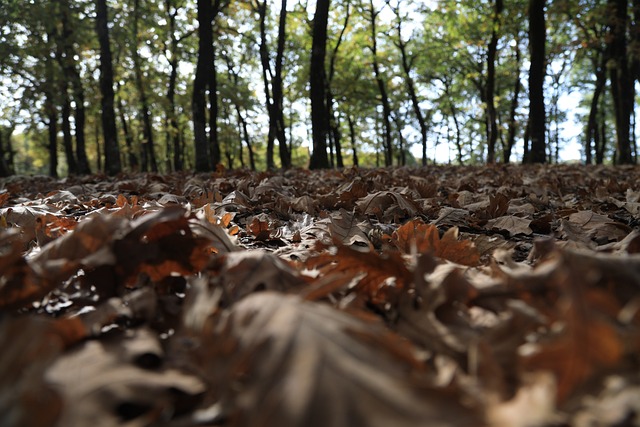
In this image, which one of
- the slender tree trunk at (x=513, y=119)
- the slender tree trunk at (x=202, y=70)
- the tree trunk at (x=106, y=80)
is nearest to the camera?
A: the slender tree trunk at (x=202, y=70)

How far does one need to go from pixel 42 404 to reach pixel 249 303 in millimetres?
305

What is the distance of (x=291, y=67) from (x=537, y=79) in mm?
22662

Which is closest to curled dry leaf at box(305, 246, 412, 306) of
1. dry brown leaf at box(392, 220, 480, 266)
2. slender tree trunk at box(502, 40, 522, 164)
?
dry brown leaf at box(392, 220, 480, 266)

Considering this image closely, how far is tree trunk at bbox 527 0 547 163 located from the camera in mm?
10953

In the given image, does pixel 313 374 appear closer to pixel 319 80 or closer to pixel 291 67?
pixel 319 80

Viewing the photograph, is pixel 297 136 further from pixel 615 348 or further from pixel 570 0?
pixel 615 348

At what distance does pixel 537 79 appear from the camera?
37.4ft

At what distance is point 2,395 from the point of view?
1.69 ft

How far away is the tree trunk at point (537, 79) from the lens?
11.0m

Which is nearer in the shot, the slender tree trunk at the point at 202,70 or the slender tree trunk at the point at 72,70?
the slender tree trunk at the point at 202,70

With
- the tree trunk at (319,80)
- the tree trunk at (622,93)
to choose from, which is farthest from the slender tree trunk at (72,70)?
the tree trunk at (622,93)

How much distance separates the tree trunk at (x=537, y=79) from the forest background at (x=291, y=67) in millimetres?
36

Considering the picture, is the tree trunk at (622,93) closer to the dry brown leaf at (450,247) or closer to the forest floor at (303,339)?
the dry brown leaf at (450,247)

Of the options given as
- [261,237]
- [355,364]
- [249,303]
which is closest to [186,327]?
[249,303]
